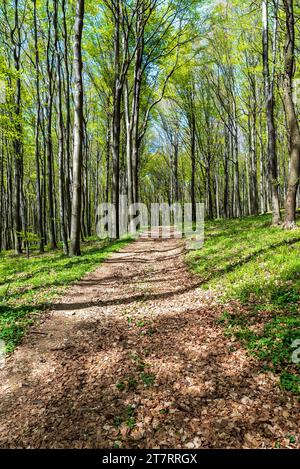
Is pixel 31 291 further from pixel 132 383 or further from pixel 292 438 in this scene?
pixel 292 438

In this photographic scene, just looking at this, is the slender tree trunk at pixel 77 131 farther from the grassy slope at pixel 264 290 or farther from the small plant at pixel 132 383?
the small plant at pixel 132 383

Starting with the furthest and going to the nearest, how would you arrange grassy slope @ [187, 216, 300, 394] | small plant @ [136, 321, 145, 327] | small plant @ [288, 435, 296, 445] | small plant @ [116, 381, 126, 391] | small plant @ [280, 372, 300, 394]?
small plant @ [136, 321, 145, 327] < grassy slope @ [187, 216, 300, 394] < small plant @ [116, 381, 126, 391] < small plant @ [280, 372, 300, 394] < small plant @ [288, 435, 296, 445]

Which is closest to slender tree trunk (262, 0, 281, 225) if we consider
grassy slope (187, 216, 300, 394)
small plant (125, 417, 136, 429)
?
grassy slope (187, 216, 300, 394)

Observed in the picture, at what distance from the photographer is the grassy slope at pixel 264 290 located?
14.2 ft

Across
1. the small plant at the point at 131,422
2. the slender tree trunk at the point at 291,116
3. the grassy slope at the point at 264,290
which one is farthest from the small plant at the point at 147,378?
the slender tree trunk at the point at 291,116

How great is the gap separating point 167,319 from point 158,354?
1426mm

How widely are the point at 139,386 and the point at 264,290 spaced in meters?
3.51

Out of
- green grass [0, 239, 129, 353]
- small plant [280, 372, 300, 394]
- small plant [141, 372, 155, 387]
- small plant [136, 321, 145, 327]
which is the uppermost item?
green grass [0, 239, 129, 353]

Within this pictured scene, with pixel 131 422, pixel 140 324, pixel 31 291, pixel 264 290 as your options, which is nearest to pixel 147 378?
pixel 131 422

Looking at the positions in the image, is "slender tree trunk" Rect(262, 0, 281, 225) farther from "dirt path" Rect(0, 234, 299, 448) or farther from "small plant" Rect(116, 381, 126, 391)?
"small plant" Rect(116, 381, 126, 391)

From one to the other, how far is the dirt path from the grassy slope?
30 centimetres

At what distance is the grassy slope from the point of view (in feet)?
14.2

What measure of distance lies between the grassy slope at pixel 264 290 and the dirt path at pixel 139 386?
0.30 m

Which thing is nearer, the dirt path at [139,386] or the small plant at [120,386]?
the dirt path at [139,386]
